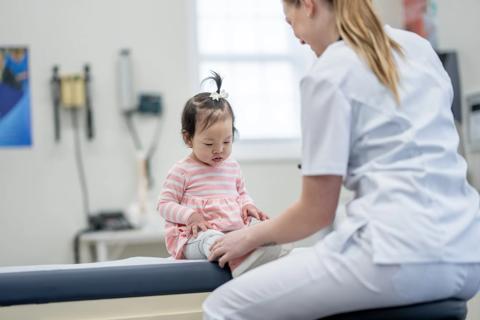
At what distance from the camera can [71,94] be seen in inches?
155

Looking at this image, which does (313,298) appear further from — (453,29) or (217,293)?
(453,29)

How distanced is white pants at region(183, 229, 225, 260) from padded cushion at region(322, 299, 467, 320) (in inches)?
16.9

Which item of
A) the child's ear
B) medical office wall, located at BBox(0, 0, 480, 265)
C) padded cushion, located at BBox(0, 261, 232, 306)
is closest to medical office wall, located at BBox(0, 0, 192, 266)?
medical office wall, located at BBox(0, 0, 480, 265)

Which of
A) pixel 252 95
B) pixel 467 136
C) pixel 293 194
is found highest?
pixel 252 95

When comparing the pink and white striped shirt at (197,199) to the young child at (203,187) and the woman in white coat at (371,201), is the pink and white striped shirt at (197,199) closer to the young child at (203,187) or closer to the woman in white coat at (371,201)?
the young child at (203,187)

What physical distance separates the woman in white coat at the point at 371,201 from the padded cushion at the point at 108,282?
0.55ft

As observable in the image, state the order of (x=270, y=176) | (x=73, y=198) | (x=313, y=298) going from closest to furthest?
(x=313, y=298)
(x=73, y=198)
(x=270, y=176)

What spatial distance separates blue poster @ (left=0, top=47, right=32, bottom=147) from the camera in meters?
3.94

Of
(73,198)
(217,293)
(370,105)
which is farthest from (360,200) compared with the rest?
(73,198)

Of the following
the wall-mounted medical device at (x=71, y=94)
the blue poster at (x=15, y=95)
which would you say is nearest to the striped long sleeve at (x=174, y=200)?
the wall-mounted medical device at (x=71, y=94)

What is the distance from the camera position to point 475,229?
3.90 ft

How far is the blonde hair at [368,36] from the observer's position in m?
1.17

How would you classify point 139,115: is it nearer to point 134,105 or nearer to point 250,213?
point 134,105

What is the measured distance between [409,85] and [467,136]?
313 centimetres
